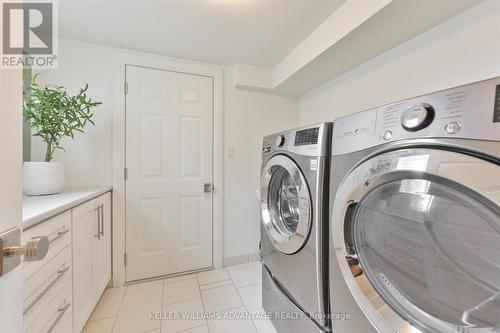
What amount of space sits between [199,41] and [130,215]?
1635 millimetres

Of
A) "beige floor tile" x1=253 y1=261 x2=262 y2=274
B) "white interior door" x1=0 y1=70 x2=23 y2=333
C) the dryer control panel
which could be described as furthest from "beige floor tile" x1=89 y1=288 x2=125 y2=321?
the dryer control panel

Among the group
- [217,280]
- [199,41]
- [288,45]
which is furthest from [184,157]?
[288,45]

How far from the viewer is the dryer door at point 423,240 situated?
19.4 inches

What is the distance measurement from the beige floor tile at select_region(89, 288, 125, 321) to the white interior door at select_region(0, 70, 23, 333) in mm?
1309

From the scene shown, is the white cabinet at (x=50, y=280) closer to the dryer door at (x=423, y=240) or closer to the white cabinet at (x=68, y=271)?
the white cabinet at (x=68, y=271)

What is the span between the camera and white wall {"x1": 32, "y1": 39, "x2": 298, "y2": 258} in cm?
171

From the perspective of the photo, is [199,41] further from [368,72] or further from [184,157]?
[368,72]

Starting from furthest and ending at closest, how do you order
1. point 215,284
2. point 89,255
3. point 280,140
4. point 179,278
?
point 179,278
point 215,284
point 89,255
point 280,140

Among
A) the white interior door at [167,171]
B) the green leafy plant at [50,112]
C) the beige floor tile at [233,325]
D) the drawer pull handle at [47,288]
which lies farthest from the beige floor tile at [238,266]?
the green leafy plant at [50,112]

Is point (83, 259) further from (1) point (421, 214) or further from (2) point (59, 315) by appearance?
(1) point (421, 214)

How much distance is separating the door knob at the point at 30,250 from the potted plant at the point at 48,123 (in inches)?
50.3

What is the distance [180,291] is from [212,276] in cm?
33

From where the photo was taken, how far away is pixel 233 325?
138 cm

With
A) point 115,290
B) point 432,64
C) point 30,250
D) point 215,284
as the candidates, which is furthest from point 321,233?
point 115,290
